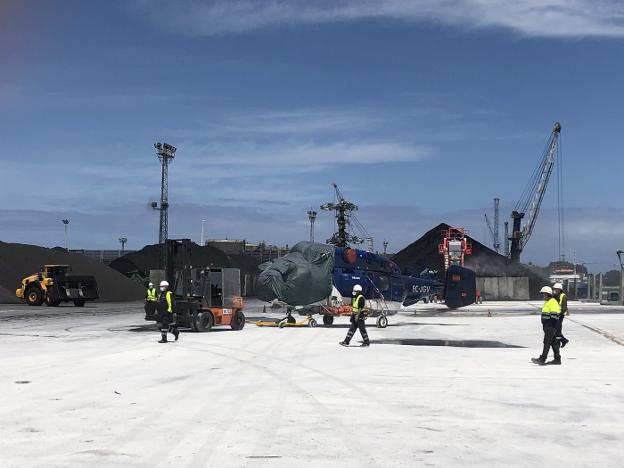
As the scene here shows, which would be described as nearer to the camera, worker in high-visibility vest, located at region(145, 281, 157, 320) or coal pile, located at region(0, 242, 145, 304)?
worker in high-visibility vest, located at region(145, 281, 157, 320)

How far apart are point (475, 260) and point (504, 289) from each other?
1066 inches

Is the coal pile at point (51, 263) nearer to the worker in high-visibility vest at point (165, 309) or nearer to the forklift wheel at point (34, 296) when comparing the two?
the forklift wheel at point (34, 296)

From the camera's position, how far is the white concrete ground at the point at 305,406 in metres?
8.38

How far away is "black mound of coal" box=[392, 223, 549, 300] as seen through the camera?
126m

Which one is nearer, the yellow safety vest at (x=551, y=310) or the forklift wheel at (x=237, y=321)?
the yellow safety vest at (x=551, y=310)

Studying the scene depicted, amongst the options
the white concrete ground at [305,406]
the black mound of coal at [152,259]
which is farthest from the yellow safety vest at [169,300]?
the black mound of coal at [152,259]

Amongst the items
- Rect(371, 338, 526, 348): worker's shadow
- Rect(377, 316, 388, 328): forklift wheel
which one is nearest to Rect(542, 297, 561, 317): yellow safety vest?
Rect(371, 338, 526, 348): worker's shadow

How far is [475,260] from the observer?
131 m

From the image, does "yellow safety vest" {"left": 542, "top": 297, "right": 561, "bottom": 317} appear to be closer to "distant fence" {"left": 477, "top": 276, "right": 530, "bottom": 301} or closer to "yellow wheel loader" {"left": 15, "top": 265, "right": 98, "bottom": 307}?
"yellow wheel loader" {"left": 15, "top": 265, "right": 98, "bottom": 307}

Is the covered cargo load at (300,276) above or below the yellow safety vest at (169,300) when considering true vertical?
above

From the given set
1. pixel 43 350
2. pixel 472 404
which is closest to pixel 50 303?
pixel 43 350

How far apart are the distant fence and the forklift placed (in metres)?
79.3

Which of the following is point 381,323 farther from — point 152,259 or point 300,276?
point 152,259

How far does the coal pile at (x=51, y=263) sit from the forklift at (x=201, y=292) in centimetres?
4181
